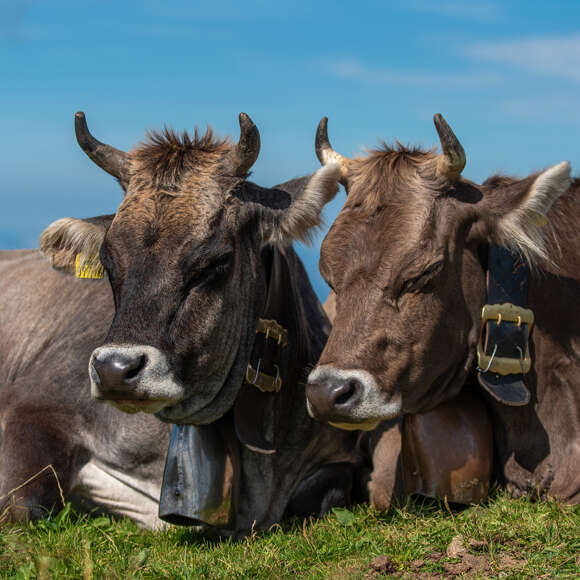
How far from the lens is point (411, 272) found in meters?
5.31

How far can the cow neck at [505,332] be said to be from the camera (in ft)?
18.5

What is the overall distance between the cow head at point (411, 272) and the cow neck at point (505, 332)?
2.9 inches

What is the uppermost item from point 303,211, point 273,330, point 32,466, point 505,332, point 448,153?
point 448,153

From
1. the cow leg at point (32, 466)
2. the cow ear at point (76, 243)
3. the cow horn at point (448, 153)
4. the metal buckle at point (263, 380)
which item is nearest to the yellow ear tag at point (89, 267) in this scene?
the cow ear at point (76, 243)

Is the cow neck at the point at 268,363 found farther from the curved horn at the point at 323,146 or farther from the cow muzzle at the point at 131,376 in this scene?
the cow muzzle at the point at 131,376

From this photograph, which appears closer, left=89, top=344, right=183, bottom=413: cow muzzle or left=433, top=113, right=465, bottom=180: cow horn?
left=89, top=344, right=183, bottom=413: cow muzzle

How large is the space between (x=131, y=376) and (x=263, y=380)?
1.21m

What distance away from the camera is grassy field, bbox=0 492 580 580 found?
15.3 feet

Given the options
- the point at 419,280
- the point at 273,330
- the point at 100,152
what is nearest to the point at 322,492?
the point at 273,330

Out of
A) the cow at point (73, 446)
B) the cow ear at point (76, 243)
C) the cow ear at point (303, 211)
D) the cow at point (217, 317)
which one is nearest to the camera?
the cow at point (217, 317)

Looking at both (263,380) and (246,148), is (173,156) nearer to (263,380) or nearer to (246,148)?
(246,148)

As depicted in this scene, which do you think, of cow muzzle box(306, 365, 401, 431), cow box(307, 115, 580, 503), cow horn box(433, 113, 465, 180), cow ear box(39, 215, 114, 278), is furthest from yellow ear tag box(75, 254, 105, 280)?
cow horn box(433, 113, 465, 180)

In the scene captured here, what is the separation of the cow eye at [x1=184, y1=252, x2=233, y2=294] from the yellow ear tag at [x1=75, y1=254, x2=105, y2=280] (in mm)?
1379

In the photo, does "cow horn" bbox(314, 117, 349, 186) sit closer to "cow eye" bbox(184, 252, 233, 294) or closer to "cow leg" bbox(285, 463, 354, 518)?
"cow eye" bbox(184, 252, 233, 294)
